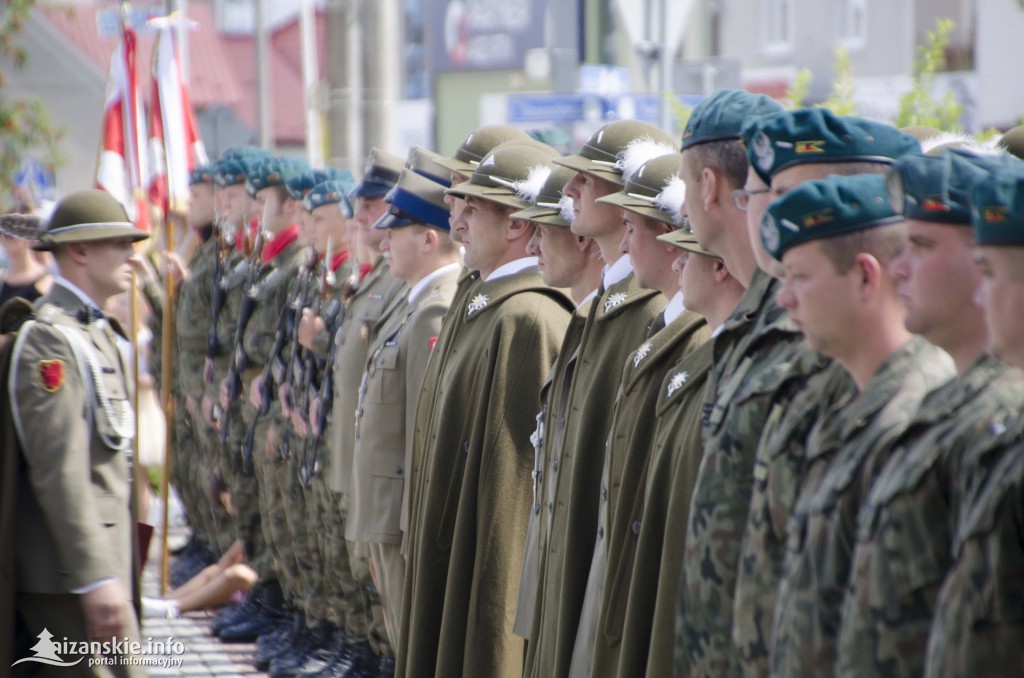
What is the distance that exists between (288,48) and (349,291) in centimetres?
4529

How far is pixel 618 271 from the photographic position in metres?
4.59

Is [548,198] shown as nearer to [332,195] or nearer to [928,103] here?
[332,195]

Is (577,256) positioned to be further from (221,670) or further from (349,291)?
(221,670)

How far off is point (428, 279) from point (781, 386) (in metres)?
3.32

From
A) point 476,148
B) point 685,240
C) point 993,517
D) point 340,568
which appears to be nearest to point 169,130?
point 340,568

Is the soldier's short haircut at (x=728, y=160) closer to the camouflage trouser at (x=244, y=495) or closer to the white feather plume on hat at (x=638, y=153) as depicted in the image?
the white feather plume on hat at (x=638, y=153)

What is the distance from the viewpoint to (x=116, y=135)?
439 inches

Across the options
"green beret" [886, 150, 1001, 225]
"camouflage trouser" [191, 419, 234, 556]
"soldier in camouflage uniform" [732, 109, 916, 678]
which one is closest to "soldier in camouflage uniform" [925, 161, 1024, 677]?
"green beret" [886, 150, 1001, 225]

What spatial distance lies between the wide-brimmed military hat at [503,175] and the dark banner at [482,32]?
24892 mm

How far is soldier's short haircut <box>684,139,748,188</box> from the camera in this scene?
373 cm

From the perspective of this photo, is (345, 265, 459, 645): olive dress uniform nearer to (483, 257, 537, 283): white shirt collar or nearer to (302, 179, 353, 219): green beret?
(483, 257, 537, 283): white shirt collar

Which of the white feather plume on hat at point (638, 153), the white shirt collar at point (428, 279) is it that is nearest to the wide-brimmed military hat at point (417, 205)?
the white shirt collar at point (428, 279)

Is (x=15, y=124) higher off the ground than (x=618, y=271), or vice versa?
(x=15, y=124)

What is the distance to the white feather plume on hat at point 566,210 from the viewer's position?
4984 millimetres
